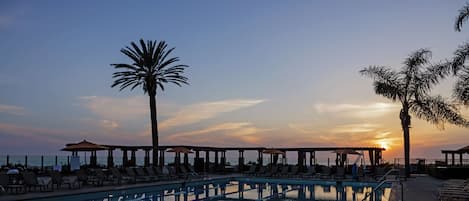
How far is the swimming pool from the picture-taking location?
1867 cm

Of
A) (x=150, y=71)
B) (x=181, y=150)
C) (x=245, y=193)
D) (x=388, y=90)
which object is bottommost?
(x=245, y=193)

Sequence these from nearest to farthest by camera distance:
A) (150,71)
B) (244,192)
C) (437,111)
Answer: (244,192)
(437,111)
(150,71)

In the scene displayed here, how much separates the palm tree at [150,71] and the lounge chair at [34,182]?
37.7 feet

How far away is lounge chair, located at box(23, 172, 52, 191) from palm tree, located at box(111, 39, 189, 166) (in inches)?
453

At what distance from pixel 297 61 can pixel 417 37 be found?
17.8ft

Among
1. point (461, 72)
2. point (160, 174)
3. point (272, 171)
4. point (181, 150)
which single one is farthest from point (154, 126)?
point (461, 72)

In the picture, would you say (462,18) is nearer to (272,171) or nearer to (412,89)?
(412,89)

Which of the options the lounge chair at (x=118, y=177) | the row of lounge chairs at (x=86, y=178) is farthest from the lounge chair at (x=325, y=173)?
the lounge chair at (x=118, y=177)

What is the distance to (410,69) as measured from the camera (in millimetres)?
26891

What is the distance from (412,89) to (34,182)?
1918 centimetres

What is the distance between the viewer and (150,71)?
2933cm

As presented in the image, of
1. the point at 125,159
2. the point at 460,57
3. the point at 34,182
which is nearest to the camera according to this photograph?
the point at 460,57

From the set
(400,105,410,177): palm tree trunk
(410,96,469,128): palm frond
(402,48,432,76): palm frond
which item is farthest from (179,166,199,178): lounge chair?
(402,48,432,76): palm frond

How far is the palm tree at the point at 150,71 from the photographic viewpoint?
29.0 m
